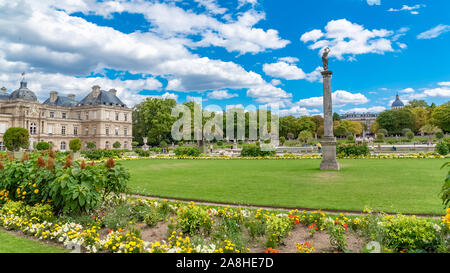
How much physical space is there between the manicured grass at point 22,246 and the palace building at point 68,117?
5754 cm

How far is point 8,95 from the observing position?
2413 inches

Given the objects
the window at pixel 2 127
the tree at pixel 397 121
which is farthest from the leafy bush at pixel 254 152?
the tree at pixel 397 121

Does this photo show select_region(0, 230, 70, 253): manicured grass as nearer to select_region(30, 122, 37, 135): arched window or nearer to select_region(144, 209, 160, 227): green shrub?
select_region(144, 209, 160, 227): green shrub

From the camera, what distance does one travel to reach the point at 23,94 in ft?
191

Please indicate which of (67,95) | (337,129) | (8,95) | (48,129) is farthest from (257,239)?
(337,129)

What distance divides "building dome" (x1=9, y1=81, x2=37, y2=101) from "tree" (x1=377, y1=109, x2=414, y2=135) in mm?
92957

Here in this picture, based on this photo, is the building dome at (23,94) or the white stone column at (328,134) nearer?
the white stone column at (328,134)

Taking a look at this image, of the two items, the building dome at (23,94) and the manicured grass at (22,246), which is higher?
the building dome at (23,94)

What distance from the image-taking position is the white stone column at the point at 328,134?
17641 mm

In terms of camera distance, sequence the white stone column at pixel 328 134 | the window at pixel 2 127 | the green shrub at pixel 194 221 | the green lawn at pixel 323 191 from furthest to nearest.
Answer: the window at pixel 2 127, the white stone column at pixel 328 134, the green lawn at pixel 323 191, the green shrub at pixel 194 221

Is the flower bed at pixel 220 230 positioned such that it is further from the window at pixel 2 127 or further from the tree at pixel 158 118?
the window at pixel 2 127

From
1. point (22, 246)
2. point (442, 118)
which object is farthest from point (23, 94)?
point (442, 118)
